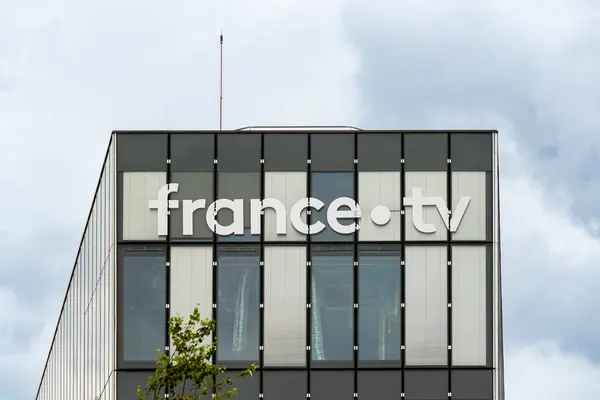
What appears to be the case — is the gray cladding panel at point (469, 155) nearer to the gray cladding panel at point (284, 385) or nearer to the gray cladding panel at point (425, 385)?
the gray cladding panel at point (425, 385)

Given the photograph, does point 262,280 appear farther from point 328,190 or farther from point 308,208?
point 328,190

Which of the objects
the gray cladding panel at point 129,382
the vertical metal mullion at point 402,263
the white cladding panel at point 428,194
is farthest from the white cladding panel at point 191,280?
the white cladding panel at point 428,194

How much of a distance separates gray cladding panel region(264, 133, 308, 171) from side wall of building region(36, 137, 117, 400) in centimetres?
533

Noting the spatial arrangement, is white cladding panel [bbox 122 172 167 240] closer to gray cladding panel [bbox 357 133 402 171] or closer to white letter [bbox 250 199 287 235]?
white letter [bbox 250 199 287 235]

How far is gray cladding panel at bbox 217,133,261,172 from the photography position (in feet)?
204

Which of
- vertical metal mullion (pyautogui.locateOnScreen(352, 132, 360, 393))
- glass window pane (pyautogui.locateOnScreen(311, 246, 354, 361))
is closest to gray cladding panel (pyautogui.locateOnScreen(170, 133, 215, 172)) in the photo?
glass window pane (pyautogui.locateOnScreen(311, 246, 354, 361))

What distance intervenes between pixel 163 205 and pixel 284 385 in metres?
7.28

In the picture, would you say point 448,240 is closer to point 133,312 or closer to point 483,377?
point 483,377

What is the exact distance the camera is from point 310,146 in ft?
204

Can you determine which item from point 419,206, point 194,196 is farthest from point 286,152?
point 419,206

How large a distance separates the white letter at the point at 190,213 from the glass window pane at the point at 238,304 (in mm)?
1313

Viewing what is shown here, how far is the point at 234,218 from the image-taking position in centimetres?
6184

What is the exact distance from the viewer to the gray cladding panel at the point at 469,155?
62.3 metres

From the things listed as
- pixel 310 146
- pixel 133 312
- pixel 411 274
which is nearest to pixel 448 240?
pixel 411 274
